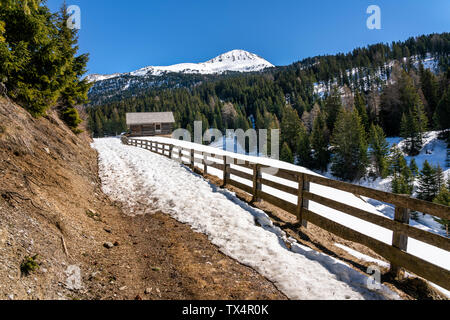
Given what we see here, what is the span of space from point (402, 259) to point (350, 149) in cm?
4650

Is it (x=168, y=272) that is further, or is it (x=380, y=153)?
(x=380, y=153)

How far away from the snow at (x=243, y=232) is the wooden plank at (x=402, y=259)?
68 cm

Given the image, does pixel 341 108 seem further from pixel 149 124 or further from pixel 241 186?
pixel 241 186

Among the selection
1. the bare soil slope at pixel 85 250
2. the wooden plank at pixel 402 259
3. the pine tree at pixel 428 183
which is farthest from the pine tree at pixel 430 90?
the bare soil slope at pixel 85 250

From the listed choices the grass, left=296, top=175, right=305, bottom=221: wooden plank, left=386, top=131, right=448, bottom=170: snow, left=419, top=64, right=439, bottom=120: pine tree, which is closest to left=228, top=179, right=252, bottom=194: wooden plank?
left=296, top=175, right=305, bottom=221: wooden plank

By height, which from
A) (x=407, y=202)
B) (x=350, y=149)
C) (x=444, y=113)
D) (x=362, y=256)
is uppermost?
(x=444, y=113)

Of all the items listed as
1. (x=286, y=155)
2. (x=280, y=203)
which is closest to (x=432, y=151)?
(x=286, y=155)

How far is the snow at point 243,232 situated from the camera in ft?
12.7

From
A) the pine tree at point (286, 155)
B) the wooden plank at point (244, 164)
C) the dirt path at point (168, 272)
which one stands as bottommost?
the pine tree at point (286, 155)

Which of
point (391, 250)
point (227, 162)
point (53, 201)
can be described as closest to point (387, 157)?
point (227, 162)

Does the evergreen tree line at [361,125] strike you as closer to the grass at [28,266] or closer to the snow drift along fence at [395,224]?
the snow drift along fence at [395,224]

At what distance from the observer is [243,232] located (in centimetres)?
577

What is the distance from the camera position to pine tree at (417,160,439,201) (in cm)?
3751
